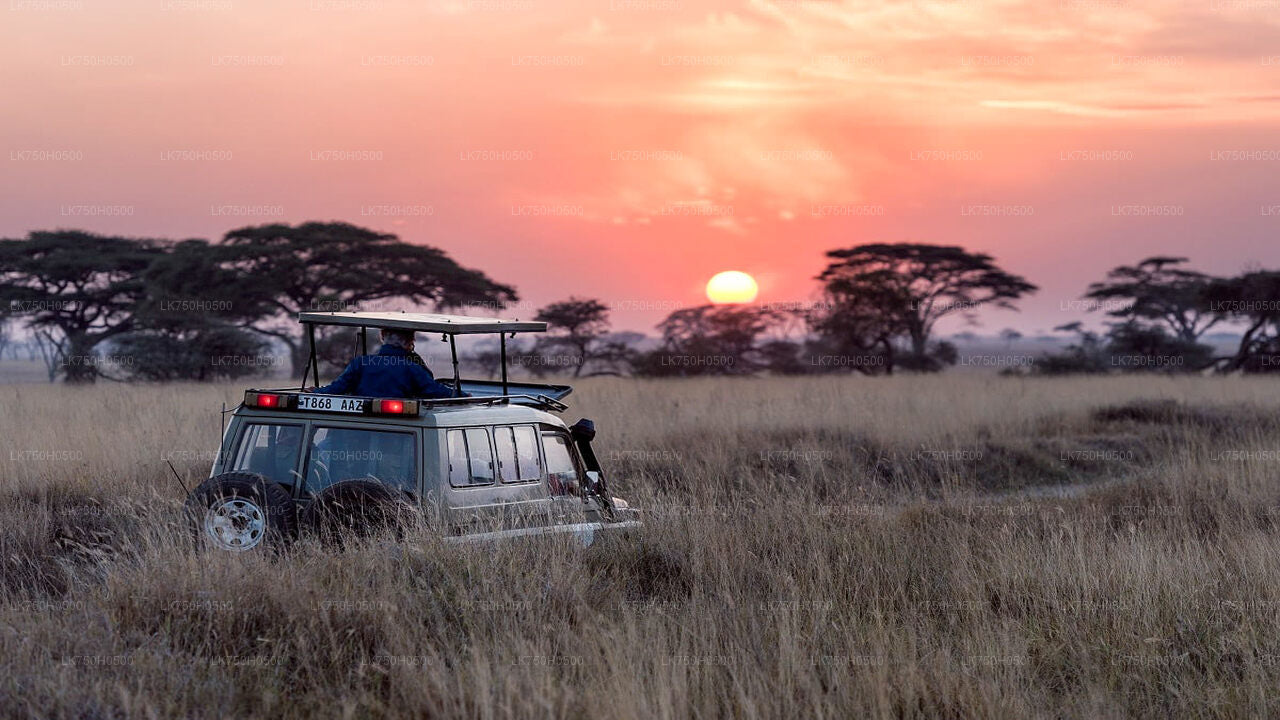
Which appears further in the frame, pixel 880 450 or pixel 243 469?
pixel 880 450

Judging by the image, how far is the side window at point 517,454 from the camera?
701 centimetres

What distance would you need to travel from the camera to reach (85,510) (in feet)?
32.6

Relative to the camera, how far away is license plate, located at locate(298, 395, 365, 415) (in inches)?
259

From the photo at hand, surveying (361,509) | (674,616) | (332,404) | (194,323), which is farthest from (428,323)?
(194,323)

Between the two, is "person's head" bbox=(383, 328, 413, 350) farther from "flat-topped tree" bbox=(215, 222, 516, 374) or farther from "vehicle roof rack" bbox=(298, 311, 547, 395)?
"flat-topped tree" bbox=(215, 222, 516, 374)

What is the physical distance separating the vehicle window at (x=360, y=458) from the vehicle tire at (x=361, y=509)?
0.13 meters

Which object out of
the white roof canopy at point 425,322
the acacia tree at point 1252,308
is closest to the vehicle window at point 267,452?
the white roof canopy at point 425,322

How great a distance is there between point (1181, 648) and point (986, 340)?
189 metres

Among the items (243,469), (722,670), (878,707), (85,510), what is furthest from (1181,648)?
(85,510)

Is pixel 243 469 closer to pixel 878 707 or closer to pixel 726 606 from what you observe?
pixel 726 606

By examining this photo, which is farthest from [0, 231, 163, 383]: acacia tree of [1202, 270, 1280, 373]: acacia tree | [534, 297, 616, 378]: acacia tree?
[1202, 270, 1280, 373]: acacia tree

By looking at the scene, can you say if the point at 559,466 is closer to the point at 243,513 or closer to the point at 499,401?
the point at 499,401

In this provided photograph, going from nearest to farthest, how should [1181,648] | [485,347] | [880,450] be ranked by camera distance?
[1181,648]
[880,450]
[485,347]

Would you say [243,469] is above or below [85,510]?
above
